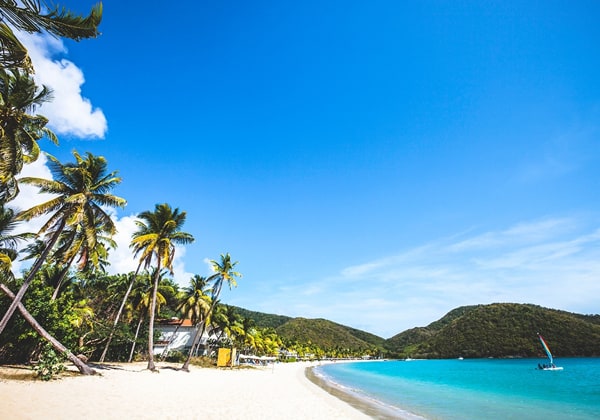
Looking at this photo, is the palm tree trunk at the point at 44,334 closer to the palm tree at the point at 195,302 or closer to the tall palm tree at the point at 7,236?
the tall palm tree at the point at 7,236

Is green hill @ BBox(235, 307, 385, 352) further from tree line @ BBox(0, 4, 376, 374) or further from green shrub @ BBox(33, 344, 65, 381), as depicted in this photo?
green shrub @ BBox(33, 344, 65, 381)

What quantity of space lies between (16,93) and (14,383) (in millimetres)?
11093

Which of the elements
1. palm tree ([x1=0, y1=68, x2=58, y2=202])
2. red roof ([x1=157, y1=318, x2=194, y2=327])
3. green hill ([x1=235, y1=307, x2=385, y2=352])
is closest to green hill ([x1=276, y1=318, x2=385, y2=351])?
green hill ([x1=235, y1=307, x2=385, y2=352])

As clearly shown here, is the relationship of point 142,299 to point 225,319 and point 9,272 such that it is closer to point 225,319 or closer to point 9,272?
point 225,319

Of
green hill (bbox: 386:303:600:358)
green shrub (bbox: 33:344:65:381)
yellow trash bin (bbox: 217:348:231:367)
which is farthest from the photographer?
green hill (bbox: 386:303:600:358)

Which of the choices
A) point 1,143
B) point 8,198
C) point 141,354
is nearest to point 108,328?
point 141,354

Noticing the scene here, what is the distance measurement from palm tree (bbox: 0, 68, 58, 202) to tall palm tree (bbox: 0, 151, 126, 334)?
4.15 metres

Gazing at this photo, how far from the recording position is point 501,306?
132 m

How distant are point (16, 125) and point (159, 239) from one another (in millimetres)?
15050

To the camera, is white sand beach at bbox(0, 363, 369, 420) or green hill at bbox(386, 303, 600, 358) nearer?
white sand beach at bbox(0, 363, 369, 420)

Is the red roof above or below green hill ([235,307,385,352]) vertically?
below

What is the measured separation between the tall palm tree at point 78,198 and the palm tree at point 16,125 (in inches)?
163

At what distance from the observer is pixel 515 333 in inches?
4619

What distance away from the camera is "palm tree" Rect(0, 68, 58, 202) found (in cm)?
834
